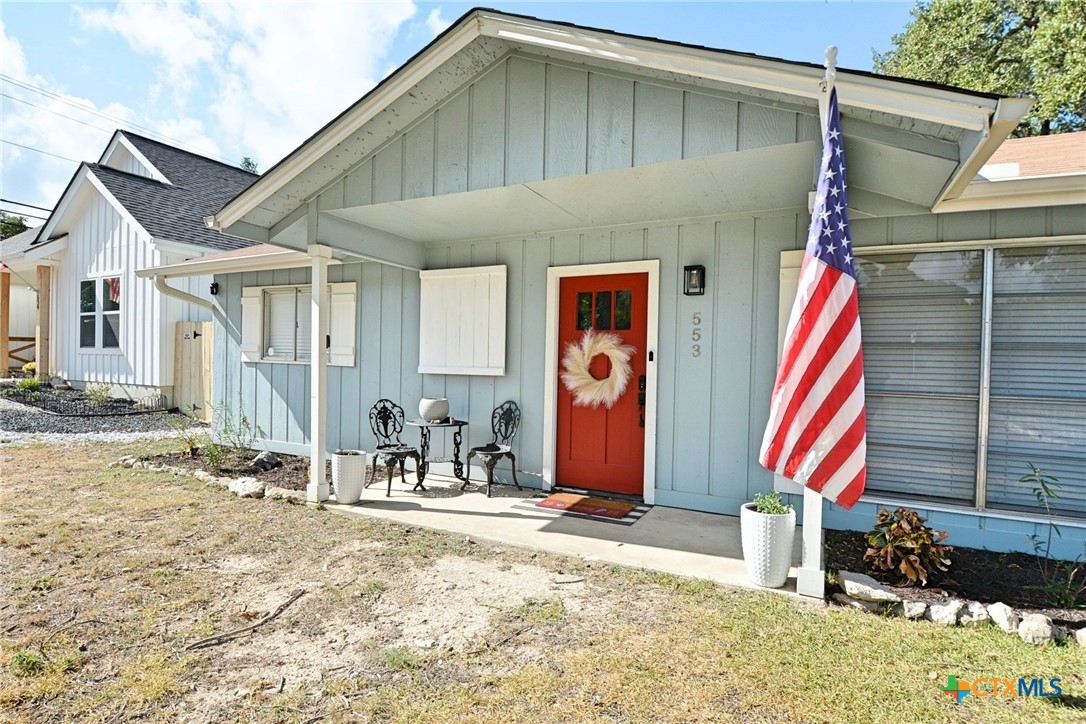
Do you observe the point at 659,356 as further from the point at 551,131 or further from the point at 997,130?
the point at 997,130

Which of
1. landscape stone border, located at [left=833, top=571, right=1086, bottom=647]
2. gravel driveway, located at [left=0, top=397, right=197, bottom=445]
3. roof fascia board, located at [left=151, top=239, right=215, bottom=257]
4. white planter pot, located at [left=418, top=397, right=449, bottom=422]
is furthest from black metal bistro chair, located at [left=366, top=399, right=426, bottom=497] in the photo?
roof fascia board, located at [left=151, top=239, right=215, bottom=257]

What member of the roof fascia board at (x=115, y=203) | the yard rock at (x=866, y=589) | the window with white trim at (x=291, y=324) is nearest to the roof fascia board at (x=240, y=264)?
the window with white trim at (x=291, y=324)

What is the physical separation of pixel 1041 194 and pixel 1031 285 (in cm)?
60

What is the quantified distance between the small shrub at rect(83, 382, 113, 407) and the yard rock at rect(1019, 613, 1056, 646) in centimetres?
1302

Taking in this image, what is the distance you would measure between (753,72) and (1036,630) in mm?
2951

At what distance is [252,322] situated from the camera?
684 centimetres

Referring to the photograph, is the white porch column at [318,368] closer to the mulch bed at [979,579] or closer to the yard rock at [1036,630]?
the mulch bed at [979,579]

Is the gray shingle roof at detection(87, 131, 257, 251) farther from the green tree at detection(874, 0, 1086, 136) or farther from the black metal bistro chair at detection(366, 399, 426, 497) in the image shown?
the green tree at detection(874, 0, 1086, 136)

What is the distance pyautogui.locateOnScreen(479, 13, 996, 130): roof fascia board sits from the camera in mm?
2373

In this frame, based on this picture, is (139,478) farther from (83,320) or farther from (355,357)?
(83,320)

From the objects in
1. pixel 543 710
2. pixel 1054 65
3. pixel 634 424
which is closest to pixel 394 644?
pixel 543 710

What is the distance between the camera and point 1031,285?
3.52 m

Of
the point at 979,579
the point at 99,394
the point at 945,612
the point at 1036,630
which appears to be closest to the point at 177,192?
the point at 99,394

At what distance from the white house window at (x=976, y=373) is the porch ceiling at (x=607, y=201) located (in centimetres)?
105
